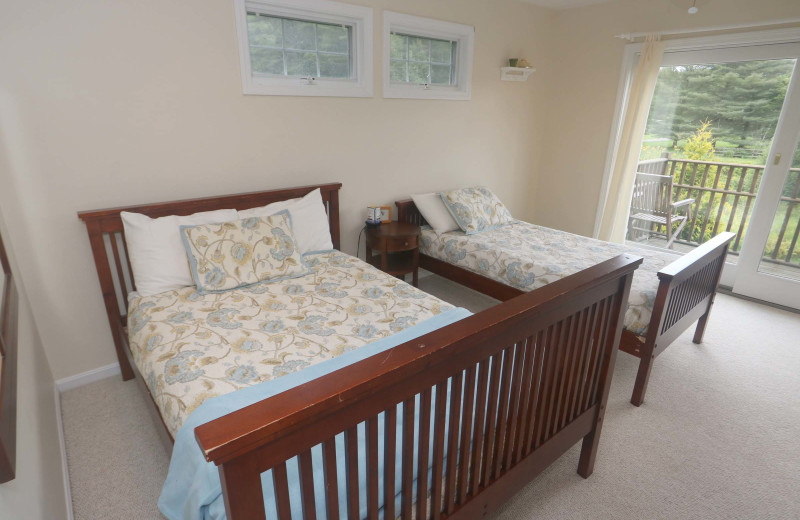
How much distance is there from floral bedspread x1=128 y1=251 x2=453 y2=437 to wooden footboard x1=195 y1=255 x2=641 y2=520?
555 mm

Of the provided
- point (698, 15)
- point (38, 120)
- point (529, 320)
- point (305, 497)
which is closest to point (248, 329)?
point (305, 497)

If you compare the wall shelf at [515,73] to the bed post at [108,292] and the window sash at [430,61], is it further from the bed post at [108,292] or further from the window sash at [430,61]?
the bed post at [108,292]

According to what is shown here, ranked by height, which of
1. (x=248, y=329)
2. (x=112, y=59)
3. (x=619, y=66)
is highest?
(x=619, y=66)

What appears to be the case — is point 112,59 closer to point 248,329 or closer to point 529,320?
point 248,329

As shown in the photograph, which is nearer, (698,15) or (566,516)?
(566,516)

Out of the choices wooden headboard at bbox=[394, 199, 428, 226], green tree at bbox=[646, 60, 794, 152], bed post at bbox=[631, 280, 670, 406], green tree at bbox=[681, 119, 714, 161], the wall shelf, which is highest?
the wall shelf

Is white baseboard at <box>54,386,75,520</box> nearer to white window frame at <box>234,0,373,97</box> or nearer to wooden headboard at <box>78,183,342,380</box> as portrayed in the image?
wooden headboard at <box>78,183,342,380</box>

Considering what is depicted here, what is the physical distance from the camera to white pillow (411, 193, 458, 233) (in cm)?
337

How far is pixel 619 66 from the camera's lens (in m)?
3.77

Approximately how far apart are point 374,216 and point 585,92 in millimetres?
2517

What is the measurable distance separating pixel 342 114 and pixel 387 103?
41 centimetres

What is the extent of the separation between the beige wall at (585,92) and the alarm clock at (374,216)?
227cm

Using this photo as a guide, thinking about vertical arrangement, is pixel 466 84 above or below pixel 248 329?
above

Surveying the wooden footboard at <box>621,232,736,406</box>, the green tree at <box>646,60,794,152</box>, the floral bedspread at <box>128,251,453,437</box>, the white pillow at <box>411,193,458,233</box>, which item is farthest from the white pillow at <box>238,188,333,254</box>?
the green tree at <box>646,60,794,152</box>
